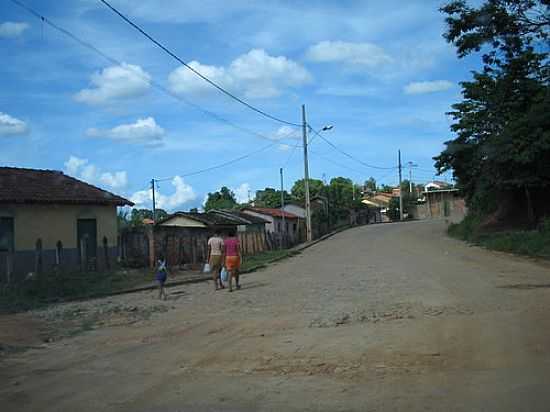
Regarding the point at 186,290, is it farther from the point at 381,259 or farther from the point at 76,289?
the point at 381,259

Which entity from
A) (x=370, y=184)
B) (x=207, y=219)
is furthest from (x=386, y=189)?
(x=207, y=219)

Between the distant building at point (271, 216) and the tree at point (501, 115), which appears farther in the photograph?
the distant building at point (271, 216)

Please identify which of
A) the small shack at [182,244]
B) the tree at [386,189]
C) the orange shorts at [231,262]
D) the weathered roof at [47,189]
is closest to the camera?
the orange shorts at [231,262]

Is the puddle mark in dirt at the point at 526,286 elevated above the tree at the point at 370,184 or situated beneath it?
situated beneath

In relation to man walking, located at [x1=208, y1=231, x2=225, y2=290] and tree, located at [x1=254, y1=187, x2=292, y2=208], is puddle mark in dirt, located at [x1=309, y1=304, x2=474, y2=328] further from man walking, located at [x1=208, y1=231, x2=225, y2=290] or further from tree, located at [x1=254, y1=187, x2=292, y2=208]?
tree, located at [x1=254, y1=187, x2=292, y2=208]

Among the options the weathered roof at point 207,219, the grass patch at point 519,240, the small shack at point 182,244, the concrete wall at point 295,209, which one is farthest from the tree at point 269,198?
the small shack at point 182,244

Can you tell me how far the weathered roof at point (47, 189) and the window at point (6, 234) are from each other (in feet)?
2.46

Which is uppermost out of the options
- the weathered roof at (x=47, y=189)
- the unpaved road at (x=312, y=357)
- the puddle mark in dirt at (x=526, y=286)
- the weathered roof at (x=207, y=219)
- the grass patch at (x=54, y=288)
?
the weathered roof at (x=47, y=189)

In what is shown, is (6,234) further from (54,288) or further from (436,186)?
(436,186)

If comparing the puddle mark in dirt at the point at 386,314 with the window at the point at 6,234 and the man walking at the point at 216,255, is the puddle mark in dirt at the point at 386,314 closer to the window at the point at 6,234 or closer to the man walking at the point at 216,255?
the man walking at the point at 216,255

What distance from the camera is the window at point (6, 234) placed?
2189cm

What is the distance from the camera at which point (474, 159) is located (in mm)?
36250

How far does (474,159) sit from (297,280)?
20157mm

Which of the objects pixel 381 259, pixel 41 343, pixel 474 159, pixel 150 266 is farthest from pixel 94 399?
pixel 474 159
